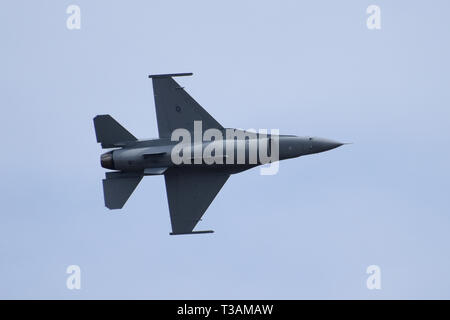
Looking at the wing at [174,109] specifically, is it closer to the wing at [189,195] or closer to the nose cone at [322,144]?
the wing at [189,195]

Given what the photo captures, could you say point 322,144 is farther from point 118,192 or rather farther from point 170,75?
point 118,192

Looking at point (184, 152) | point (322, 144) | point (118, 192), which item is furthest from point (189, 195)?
point (322, 144)

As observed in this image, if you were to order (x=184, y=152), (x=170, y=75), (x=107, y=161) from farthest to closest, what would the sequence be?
(x=170, y=75) → (x=107, y=161) → (x=184, y=152)

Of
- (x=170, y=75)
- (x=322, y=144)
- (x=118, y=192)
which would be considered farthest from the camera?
(x=170, y=75)

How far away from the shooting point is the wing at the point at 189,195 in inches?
1277

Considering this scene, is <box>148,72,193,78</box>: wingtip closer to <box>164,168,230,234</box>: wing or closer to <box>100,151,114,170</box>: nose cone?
<box>100,151,114,170</box>: nose cone

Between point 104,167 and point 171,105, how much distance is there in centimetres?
308

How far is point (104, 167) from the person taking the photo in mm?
31875

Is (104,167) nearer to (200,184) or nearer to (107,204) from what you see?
(107,204)

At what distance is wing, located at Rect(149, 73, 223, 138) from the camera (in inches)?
1275

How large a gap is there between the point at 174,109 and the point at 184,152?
1.98 meters

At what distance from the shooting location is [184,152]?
103 feet

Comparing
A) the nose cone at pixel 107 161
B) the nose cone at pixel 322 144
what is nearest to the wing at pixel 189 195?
the nose cone at pixel 107 161
